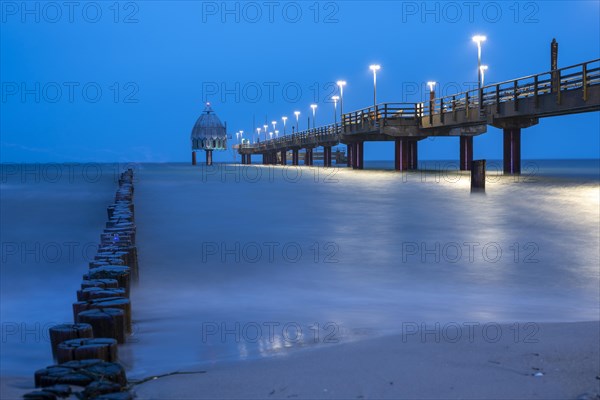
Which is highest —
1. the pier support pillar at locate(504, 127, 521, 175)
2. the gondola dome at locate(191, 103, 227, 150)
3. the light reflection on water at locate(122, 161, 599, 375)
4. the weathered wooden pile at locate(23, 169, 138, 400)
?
the gondola dome at locate(191, 103, 227, 150)

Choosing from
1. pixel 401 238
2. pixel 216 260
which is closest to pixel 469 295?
pixel 216 260

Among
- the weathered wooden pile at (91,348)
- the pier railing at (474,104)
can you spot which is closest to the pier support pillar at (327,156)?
the pier railing at (474,104)

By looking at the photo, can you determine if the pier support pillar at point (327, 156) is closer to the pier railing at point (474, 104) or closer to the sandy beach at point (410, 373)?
the pier railing at point (474, 104)

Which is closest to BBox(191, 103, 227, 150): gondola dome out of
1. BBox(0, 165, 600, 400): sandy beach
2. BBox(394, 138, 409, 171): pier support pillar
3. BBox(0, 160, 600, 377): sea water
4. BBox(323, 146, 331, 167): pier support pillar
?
BBox(323, 146, 331, 167): pier support pillar

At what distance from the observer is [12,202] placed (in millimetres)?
32531

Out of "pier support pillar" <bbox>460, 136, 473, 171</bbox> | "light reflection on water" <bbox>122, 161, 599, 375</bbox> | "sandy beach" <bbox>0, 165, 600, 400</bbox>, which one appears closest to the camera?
"sandy beach" <bbox>0, 165, 600, 400</bbox>

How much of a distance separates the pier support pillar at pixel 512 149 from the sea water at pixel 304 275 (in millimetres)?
20014

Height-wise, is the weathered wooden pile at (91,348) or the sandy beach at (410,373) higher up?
the weathered wooden pile at (91,348)

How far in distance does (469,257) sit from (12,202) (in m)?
25.1

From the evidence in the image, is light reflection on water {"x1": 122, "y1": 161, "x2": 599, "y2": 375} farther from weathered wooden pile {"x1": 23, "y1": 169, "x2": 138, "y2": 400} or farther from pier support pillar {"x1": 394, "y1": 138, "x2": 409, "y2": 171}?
pier support pillar {"x1": 394, "y1": 138, "x2": 409, "y2": 171}

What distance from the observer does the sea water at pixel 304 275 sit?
7238mm

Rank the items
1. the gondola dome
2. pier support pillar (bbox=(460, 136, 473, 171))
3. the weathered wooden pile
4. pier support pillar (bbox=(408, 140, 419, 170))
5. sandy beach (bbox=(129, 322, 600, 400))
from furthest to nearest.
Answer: the gondola dome < pier support pillar (bbox=(408, 140, 419, 170)) < pier support pillar (bbox=(460, 136, 473, 171)) < sandy beach (bbox=(129, 322, 600, 400)) < the weathered wooden pile

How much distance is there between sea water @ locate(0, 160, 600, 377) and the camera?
7.24 m

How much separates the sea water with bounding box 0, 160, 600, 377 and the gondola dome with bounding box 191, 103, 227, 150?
517 feet
